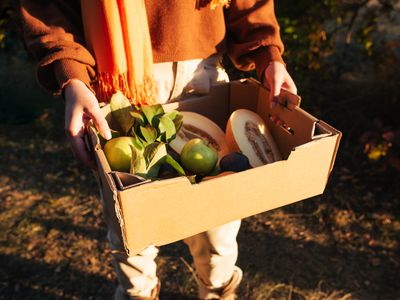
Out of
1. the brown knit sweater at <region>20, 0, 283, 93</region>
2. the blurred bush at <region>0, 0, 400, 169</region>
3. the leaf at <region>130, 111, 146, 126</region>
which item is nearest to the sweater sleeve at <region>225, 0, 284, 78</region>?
the brown knit sweater at <region>20, 0, 283, 93</region>

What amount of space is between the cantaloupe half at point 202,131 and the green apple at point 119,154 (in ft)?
0.86

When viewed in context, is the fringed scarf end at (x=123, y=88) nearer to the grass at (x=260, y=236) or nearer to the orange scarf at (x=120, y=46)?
the orange scarf at (x=120, y=46)

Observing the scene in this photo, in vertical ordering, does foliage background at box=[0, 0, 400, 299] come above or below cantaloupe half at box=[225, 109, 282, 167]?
below

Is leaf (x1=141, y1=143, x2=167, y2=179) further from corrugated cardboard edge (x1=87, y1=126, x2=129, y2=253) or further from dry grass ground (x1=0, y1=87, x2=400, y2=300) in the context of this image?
dry grass ground (x1=0, y1=87, x2=400, y2=300)

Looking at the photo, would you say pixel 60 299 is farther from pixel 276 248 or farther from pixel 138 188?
pixel 138 188

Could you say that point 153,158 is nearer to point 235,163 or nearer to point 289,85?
point 235,163

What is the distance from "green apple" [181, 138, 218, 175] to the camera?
112 cm

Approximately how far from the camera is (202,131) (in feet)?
4.37

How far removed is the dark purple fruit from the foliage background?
114 cm

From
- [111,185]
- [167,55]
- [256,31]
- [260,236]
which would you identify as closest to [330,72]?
[260,236]

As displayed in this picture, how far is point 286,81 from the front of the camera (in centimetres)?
129

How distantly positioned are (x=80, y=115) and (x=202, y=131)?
0.42 m

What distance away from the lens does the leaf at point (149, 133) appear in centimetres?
114

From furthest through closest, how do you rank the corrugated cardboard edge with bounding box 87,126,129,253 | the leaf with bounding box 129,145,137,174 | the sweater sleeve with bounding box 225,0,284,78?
the sweater sleeve with bounding box 225,0,284,78 → the leaf with bounding box 129,145,137,174 → the corrugated cardboard edge with bounding box 87,126,129,253
